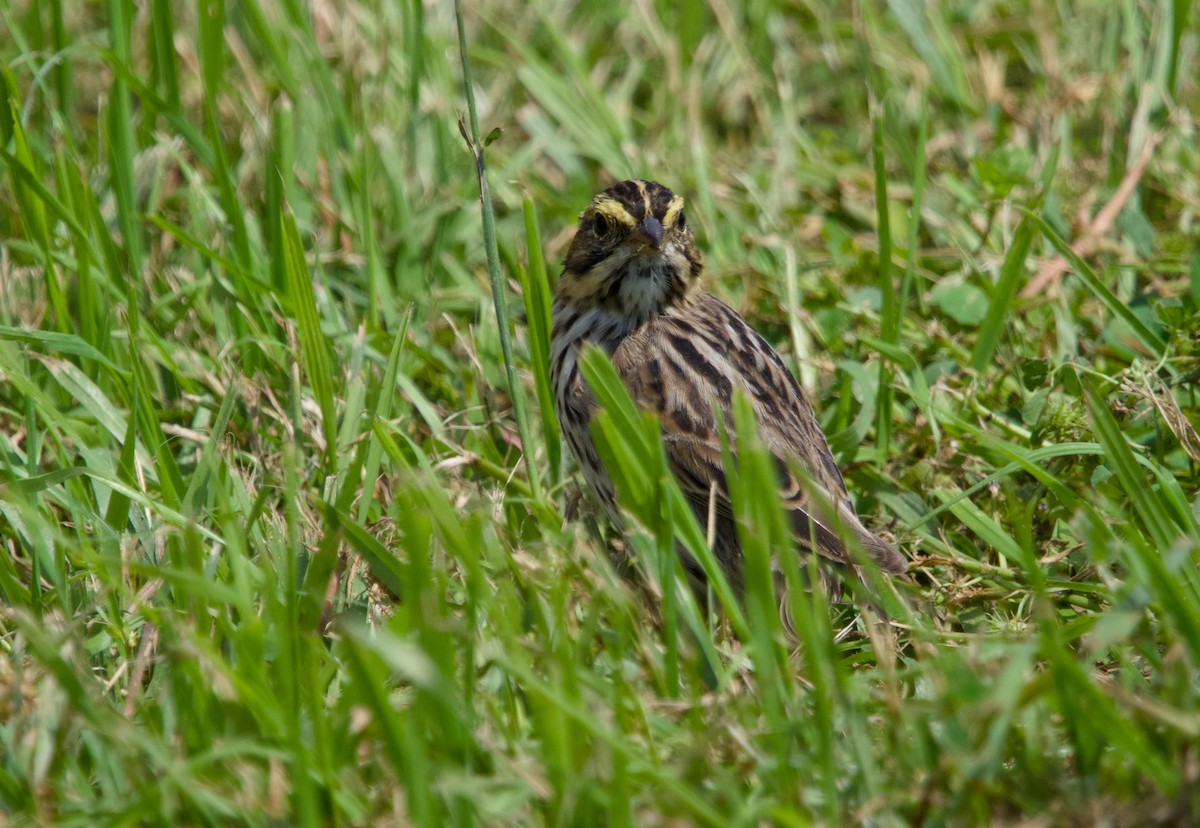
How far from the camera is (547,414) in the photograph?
4.53 metres

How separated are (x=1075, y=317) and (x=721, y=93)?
2314mm

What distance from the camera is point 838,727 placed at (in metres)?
3.15

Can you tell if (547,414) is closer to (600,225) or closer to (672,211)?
(600,225)

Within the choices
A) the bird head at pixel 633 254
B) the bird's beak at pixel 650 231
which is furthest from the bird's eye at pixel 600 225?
the bird's beak at pixel 650 231

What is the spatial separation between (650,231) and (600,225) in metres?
0.24

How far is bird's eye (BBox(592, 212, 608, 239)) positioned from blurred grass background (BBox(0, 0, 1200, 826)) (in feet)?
1.35

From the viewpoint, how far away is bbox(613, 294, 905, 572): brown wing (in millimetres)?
4266

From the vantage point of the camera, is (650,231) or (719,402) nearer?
(719,402)

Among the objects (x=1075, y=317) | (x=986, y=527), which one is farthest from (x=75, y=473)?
(x=1075, y=317)

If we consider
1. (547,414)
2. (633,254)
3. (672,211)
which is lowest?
(547,414)

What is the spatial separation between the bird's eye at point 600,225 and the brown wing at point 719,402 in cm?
34

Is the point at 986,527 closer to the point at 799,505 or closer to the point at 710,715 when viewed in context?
the point at 799,505

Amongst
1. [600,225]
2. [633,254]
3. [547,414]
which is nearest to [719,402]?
[547,414]

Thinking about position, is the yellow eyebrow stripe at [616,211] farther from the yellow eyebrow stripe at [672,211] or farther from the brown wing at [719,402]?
the brown wing at [719,402]
